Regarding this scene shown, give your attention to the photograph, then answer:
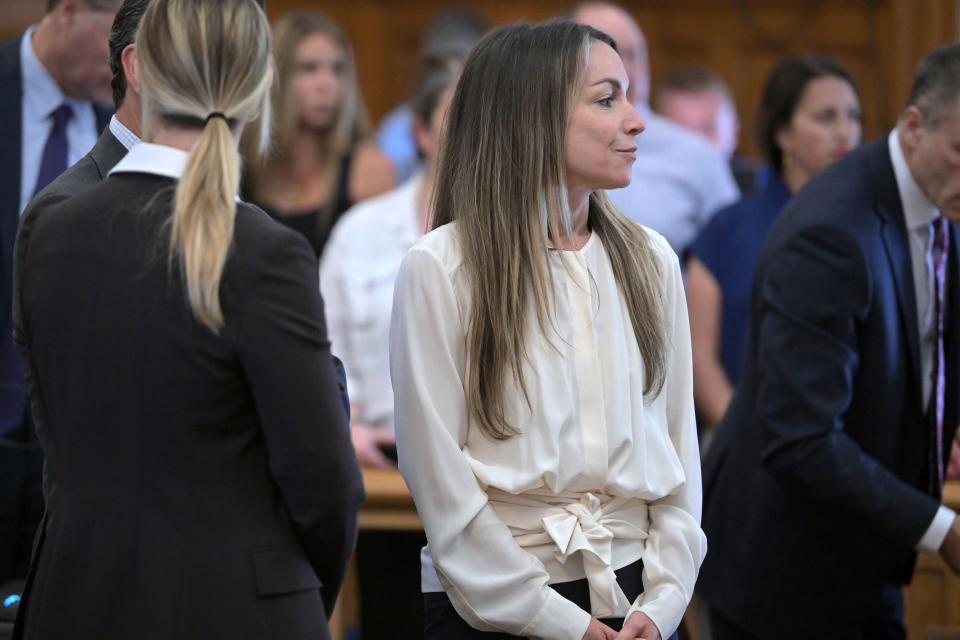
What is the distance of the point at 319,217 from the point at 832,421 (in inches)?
84.9

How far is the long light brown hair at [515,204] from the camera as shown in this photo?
2.00 m

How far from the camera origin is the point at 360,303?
3828 millimetres

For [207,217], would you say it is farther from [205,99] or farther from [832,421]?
[832,421]

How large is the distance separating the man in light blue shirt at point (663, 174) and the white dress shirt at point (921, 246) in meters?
1.56

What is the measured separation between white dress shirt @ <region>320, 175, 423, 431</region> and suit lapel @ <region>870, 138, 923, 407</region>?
1512 mm

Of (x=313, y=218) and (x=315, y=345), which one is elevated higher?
(x=315, y=345)

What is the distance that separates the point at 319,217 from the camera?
4.24m

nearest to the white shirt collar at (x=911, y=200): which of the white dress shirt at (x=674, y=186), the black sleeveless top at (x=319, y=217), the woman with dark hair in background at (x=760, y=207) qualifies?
the woman with dark hair in background at (x=760, y=207)

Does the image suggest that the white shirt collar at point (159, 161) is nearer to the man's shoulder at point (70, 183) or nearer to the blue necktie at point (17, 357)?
the man's shoulder at point (70, 183)

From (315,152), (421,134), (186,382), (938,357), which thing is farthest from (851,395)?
(315,152)

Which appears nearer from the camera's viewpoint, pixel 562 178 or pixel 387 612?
pixel 562 178

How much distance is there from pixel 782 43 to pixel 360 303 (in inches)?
139

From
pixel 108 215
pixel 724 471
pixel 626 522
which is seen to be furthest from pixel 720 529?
pixel 108 215

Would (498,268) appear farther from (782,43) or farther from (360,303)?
(782,43)
